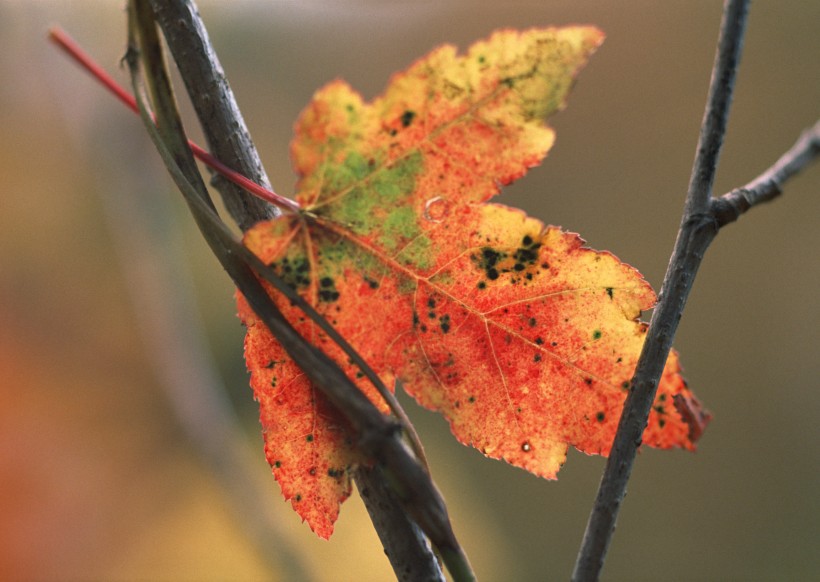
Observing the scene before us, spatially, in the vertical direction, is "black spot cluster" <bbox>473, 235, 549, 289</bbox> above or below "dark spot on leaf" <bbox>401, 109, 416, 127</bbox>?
below

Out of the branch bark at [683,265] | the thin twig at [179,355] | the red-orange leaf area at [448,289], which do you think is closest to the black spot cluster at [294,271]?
the red-orange leaf area at [448,289]

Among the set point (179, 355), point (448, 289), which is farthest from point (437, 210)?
point (179, 355)

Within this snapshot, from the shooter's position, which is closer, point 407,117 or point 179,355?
point 407,117

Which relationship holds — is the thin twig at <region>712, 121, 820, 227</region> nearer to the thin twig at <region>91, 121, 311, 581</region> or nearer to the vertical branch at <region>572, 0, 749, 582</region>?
the vertical branch at <region>572, 0, 749, 582</region>

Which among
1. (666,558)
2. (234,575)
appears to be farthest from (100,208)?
(666,558)

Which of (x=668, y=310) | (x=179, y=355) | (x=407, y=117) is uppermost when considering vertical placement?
(x=179, y=355)

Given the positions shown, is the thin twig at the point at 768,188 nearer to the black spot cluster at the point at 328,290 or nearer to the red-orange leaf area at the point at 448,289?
the red-orange leaf area at the point at 448,289

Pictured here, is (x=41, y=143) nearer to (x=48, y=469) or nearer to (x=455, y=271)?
(x=48, y=469)

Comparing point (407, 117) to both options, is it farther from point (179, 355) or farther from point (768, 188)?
point (179, 355)

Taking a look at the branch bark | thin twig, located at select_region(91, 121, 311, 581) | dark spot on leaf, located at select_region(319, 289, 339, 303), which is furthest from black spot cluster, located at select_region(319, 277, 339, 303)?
thin twig, located at select_region(91, 121, 311, 581)
